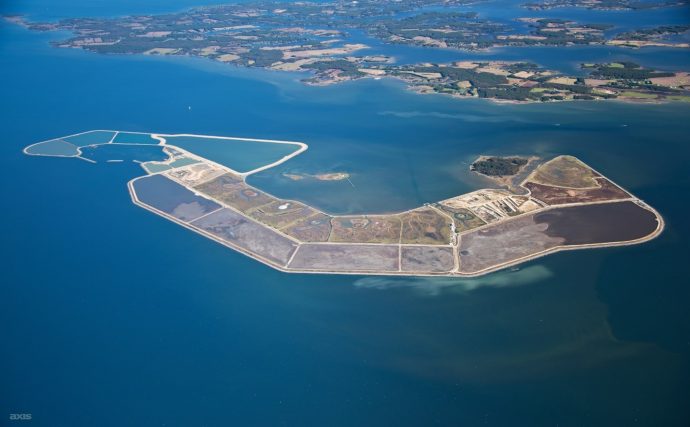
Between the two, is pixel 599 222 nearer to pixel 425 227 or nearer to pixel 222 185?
pixel 425 227

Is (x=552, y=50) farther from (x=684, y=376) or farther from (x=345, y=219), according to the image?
(x=684, y=376)

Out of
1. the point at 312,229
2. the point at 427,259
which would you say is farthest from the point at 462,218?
the point at 312,229

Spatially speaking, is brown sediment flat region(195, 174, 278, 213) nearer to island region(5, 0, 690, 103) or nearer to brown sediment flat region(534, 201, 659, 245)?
brown sediment flat region(534, 201, 659, 245)

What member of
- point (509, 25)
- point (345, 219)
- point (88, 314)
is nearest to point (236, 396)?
point (88, 314)

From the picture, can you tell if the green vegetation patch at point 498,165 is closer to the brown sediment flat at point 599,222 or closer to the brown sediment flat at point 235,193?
the brown sediment flat at point 599,222

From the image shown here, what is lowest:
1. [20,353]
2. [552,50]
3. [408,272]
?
[20,353]

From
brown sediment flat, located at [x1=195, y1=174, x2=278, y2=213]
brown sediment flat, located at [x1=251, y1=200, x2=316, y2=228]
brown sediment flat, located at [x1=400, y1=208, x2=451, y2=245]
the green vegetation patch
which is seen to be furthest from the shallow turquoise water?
the green vegetation patch
